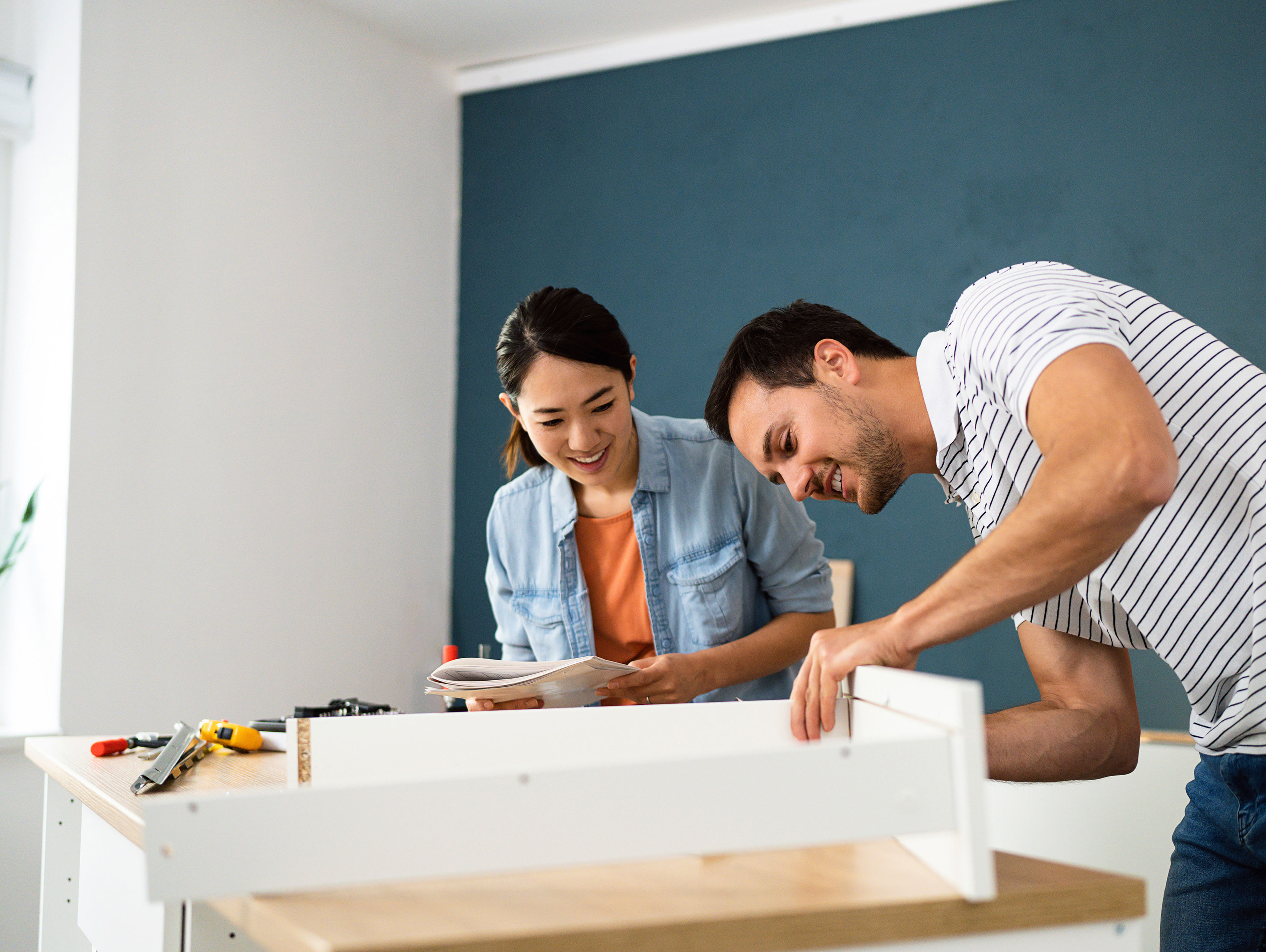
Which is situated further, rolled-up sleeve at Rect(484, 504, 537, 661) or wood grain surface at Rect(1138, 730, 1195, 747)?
wood grain surface at Rect(1138, 730, 1195, 747)

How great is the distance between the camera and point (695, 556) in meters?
1.75

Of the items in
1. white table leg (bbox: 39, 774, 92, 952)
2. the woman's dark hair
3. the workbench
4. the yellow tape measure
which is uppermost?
the woman's dark hair

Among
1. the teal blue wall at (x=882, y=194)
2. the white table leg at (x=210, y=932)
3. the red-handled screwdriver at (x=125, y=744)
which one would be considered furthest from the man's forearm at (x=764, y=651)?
the teal blue wall at (x=882, y=194)

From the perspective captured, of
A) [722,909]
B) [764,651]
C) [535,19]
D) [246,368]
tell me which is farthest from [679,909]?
[535,19]

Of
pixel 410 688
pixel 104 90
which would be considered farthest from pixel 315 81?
pixel 410 688

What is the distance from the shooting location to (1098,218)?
2.85 metres

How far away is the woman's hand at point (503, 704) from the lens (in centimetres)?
145

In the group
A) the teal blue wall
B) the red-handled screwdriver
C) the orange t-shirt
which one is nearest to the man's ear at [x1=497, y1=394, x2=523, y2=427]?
the orange t-shirt

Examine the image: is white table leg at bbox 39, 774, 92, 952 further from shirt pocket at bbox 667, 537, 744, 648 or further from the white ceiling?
the white ceiling

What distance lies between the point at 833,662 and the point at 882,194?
243 cm

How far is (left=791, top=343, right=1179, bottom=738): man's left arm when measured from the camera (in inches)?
34.9

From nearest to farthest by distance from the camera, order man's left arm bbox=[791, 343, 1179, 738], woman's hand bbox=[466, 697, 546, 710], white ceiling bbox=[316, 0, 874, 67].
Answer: man's left arm bbox=[791, 343, 1179, 738]
woman's hand bbox=[466, 697, 546, 710]
white ceiling bbox=[316, 0, 874, 67]

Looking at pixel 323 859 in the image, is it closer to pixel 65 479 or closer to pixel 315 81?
pixel 65 479

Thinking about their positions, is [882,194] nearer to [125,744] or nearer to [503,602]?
[503,602]
